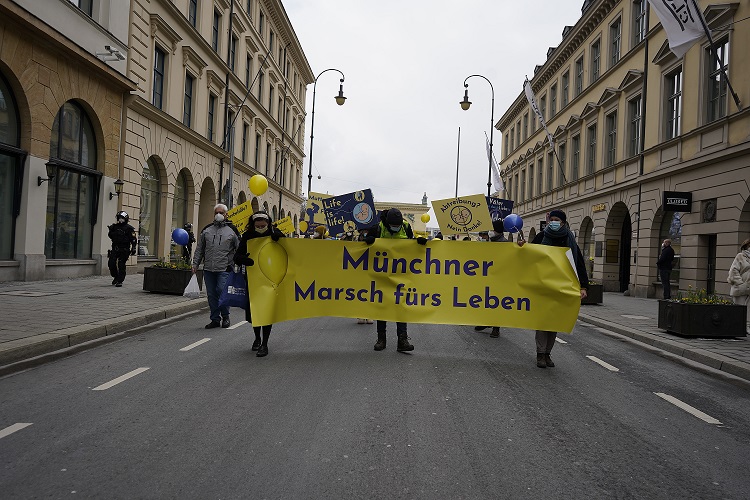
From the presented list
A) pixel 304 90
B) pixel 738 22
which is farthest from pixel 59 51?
pixel 304 90

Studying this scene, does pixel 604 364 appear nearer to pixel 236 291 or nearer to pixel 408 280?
pixel 408 280

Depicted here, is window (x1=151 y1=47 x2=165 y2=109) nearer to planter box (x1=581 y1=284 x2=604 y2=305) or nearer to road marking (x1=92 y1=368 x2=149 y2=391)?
planter box (x1=581 y1=284 x2=604 y2=305)

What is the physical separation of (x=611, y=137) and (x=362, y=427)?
Result: 25.3m

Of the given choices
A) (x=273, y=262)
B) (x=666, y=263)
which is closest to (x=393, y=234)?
(x=273, y=262)

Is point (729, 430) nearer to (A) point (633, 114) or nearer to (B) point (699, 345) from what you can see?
(B) point (699, 345)

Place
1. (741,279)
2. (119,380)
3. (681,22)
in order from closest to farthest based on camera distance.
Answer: (119,380) → (741,279) → (681,22)

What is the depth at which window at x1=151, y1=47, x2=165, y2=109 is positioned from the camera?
21125 mm

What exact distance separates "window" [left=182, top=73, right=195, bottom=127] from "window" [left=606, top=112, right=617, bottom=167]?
19.5 m

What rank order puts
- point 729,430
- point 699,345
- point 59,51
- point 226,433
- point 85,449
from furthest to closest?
point 59,51 → point 699,345 → point 729,430 → point 226,433 → point 85,449

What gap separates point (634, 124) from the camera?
23.1 metres

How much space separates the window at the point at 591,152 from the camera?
1096 inches

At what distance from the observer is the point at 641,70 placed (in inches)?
874

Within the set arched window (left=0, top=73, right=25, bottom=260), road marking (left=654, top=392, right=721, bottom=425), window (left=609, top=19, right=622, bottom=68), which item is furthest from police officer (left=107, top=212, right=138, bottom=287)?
window (left=609, top=19, right=622, bottom=68)

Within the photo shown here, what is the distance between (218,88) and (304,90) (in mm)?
28625
